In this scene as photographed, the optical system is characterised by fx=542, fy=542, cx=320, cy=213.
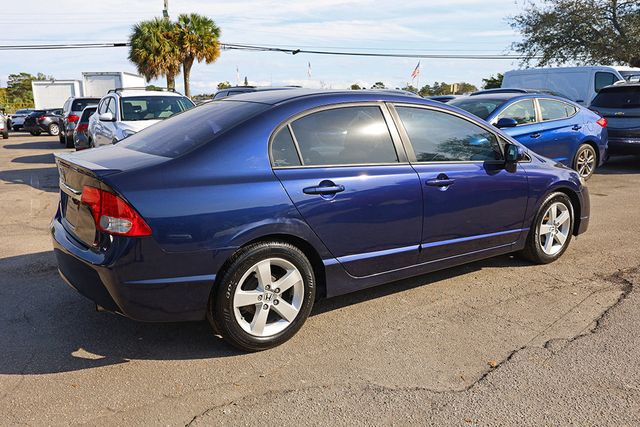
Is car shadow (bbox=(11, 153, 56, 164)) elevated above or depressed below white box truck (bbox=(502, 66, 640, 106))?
below

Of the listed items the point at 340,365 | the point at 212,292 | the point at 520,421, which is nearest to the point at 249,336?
the point at 212,292

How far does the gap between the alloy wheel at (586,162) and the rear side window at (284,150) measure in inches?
303

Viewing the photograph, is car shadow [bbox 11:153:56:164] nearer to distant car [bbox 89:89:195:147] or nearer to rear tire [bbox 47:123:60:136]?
distant car [bbox 89:89:195:147]

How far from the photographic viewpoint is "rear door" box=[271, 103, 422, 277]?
Result: 11.5 ft

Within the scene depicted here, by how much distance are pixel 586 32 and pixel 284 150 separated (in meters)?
28.2

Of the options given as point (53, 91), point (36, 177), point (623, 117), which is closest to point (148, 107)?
point (36, 177)

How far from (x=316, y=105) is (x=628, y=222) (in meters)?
Answer: 5.04

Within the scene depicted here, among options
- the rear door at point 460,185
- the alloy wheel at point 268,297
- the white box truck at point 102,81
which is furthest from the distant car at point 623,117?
the white box truck at point 102,81

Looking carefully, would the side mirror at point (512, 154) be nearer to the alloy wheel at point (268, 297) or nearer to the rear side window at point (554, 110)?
the alloy wheel at point (268, 297)

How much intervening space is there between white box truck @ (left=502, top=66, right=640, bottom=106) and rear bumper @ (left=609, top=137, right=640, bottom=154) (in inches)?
154

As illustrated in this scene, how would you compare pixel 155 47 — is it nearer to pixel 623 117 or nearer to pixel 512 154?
pixel 623 117

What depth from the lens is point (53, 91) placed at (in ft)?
109

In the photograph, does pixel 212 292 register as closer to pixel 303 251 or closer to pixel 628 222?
pixel 303 251

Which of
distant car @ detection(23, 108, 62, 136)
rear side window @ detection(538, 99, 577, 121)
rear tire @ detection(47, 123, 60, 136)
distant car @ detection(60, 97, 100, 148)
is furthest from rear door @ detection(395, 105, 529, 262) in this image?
rear tire @ detection(47, 123, 60, 136)
